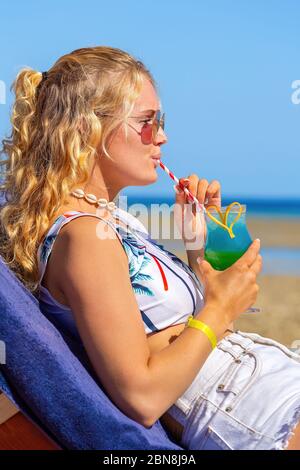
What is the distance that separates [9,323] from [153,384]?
46 centimetres

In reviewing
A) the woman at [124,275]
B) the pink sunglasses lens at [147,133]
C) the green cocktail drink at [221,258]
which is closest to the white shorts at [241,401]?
the woman at [124,275]

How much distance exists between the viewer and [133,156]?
2689 millimetres

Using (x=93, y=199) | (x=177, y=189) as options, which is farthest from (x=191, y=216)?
(x=93, y=199)

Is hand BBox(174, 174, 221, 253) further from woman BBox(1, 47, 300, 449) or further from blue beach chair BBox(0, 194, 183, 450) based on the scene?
blue beach chair BBox(0, 194, 183, 450)

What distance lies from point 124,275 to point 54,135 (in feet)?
1.97

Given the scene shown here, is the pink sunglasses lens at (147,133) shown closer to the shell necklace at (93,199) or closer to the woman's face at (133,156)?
the woman's face at (133,156)

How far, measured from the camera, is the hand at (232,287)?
7.94 feet

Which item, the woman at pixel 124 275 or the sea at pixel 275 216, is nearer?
the woman at pixel 124 275

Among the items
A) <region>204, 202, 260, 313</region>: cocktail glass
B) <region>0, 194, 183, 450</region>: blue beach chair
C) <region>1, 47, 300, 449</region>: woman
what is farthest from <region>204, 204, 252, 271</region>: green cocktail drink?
<region>0, 194, 183, 450</region>: blue beach chair

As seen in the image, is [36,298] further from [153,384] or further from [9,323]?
[153,384]

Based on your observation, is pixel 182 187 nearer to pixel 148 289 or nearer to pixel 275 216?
pixel 148 289

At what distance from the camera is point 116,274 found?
2301 mm

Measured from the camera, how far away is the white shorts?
2.33m

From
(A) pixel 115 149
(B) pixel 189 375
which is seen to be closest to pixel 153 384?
(B) pixel 189 375
